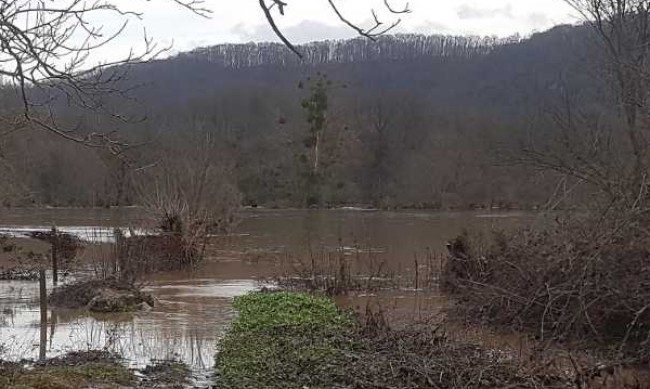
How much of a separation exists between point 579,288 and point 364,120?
82.4 meters

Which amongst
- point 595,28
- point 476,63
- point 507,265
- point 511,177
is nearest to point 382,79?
point 476,63

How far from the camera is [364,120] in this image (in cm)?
9306

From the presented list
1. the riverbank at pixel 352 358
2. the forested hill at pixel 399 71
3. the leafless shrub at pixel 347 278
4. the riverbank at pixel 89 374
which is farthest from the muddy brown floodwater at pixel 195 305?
the forested hill at pixel 399 71

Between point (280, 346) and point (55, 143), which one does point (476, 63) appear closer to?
point (55, 143)

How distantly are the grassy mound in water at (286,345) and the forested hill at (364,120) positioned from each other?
148 ft

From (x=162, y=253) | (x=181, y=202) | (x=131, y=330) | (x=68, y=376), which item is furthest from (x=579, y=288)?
(x=181, y=202)

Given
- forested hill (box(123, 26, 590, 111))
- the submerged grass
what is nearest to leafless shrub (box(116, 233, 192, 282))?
the submerged grass

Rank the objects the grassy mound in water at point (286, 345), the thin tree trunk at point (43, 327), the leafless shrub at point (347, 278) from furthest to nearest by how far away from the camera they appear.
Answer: the leafless shrub at point (347, 278)
the thin tree trunk at point (43, 327)
the grassy mound in water at point (286, 345)

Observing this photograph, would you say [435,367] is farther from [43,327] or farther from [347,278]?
[347,278]

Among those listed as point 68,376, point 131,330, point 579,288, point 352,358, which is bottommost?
point 131,330

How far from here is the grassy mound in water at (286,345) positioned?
8.62 meters

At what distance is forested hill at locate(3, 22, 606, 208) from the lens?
68125mm

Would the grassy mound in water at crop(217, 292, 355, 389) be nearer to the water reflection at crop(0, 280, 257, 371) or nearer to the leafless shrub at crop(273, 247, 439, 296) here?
the water reflection at crop(0, 280, 257, 371)

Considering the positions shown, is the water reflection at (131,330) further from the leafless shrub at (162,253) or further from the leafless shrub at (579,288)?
the leafless shrub at (579,288)
